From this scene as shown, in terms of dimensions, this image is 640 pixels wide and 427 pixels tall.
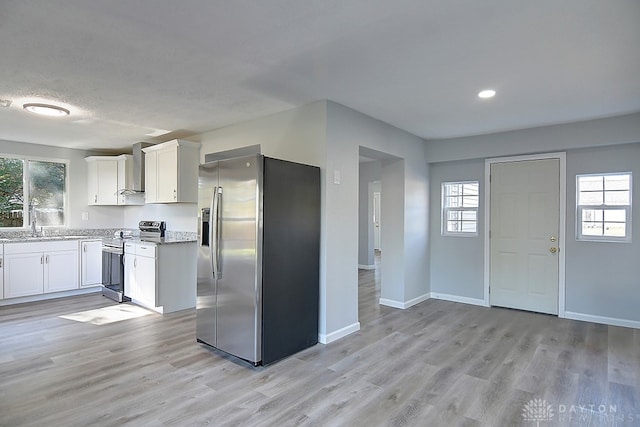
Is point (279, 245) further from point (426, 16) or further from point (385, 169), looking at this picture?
point (385, 169)

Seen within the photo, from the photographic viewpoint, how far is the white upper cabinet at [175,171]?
496 centimetres

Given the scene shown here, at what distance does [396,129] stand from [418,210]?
133cm

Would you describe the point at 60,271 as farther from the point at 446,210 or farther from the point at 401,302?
the point at 446,210

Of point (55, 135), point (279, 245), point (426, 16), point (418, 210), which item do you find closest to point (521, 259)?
point (418, 210)

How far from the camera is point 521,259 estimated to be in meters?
4.88

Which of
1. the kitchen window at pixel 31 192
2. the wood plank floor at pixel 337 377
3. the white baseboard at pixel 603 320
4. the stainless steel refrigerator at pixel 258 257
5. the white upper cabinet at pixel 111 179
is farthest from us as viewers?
the white upper cabinet at pixel 111 179

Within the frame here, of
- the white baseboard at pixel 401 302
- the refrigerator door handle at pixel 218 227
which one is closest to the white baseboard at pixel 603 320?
the white baseboard at pixel 401 302

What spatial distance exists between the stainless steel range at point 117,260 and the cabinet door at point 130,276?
0.09 meters

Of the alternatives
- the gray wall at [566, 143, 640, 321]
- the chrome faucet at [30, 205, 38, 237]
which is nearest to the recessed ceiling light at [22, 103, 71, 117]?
the chrome faucet at [30, 205, 38, 237]

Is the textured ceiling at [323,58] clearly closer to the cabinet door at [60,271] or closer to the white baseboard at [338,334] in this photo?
the cabinet door at [60,271]

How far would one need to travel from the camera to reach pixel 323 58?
2.62m

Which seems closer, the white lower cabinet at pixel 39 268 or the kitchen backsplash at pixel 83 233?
the white lower cabinet at pixel 39 268

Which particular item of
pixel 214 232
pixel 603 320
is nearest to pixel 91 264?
pixel 214 232

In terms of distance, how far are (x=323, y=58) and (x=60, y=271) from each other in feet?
17.6
